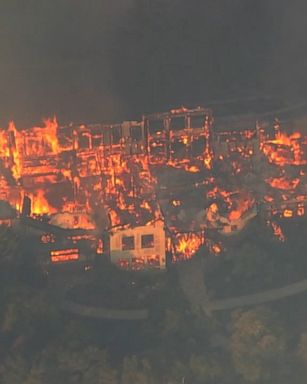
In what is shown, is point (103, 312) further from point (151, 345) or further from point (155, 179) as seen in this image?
point (155, 179)

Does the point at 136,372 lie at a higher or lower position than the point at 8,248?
lower

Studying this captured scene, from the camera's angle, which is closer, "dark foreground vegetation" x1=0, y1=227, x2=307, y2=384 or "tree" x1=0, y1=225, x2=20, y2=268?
"dark foreground vegetation" x1=0, y1=227, x2=307, y2=384

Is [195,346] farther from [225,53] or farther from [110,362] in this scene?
[225,53]

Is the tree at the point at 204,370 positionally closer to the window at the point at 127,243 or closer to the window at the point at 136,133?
the window at the point at 127,243

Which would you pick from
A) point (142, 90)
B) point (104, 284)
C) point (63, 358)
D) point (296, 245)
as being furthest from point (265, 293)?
point (142, 90)

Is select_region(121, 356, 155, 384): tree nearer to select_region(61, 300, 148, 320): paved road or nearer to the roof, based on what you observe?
select_region(61, 300, 148, 320): paved road

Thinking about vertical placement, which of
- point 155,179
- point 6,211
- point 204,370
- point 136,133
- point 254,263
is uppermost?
point 136,133

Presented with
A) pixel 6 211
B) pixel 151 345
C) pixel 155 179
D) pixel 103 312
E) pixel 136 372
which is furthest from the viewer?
pixel 155 179

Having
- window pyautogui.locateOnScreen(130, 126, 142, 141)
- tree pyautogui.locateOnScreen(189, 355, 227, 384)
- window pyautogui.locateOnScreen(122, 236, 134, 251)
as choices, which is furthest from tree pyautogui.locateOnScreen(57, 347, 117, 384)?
window pyautogui.locateOnScreen(130, 126, 142, 141)

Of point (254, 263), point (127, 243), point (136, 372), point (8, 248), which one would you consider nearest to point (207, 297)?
point (254, 263)
